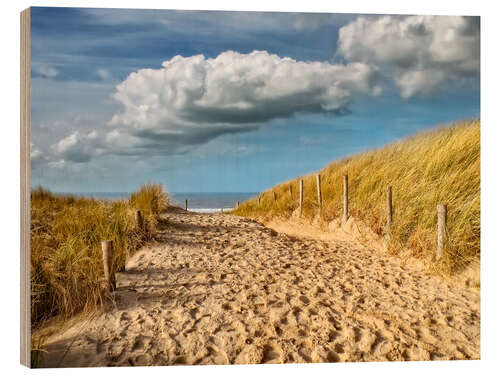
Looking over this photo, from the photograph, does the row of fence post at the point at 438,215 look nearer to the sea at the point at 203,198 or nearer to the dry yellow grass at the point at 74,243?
the sea at the point at 203,198

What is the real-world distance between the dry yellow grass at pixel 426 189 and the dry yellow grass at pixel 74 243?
12.6 feet

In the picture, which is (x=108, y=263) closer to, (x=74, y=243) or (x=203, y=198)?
(x=74, y=243)

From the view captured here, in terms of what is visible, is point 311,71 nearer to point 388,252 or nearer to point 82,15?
point 82,15

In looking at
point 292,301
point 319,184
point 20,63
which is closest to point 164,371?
point 292,301

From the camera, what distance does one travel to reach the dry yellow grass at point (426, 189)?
403cm

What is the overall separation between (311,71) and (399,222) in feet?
9.19

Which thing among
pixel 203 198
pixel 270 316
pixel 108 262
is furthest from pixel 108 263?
pixel 203 198

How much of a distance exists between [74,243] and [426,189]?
4789mm

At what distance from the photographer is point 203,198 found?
15164 mm

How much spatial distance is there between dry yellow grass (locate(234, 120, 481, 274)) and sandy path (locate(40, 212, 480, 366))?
1.71ft

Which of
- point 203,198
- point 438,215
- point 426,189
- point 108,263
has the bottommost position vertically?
point 108,263

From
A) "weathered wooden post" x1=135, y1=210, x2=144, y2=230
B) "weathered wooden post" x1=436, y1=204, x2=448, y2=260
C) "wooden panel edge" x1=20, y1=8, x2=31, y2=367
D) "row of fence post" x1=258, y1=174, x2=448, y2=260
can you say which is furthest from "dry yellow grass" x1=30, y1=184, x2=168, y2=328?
"weathered wooden post" x1=436, y1=204, x2=448, y2=260

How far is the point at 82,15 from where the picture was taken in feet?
10.6

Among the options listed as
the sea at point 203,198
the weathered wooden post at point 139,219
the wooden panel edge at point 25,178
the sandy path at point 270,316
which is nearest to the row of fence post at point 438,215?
the sandy path at point 270,316
